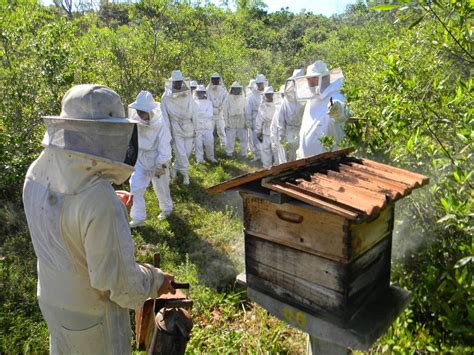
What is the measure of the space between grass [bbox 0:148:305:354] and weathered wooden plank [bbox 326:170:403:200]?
1976mm

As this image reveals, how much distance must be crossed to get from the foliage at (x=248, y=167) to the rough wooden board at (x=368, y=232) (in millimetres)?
298

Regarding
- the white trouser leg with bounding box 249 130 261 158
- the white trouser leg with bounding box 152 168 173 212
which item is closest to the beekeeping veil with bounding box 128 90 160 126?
the white trouser leg with bounding box 152 168 173 212

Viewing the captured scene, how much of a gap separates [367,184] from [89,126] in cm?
136

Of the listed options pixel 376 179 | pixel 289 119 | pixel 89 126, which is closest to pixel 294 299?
pixel 376 179

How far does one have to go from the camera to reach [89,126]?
1747 millimetres

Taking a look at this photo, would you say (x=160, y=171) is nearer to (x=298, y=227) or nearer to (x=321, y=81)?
(x=321, y=81)

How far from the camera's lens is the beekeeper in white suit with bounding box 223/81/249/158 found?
11.0m

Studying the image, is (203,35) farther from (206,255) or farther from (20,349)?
(20,349)

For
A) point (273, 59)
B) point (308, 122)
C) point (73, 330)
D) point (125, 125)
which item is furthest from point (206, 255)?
point (273, 59)

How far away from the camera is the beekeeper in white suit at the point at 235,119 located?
1102 cm

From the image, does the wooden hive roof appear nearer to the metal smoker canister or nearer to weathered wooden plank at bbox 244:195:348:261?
weathered wooden plank at bbox 244:195:348:261

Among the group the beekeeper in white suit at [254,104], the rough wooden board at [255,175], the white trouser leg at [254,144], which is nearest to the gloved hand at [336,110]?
the rough wooden board at [255,175]

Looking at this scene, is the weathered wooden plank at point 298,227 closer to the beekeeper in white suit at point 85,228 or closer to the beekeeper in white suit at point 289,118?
the beekeeper in white suit at point 85,228

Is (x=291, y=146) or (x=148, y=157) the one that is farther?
(x=291, y=146)
